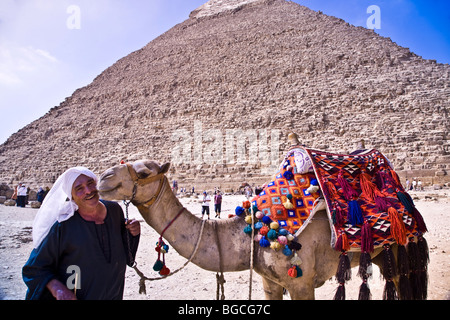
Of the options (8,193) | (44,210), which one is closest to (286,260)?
(44,210)

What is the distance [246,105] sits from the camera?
1267 inches

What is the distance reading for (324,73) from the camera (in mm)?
31891

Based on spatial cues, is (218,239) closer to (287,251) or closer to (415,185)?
(287,251)

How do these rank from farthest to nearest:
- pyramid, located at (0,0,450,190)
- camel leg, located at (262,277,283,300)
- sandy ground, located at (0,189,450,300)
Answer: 1. pyramid, located at (0,0,450,190)
2. sandy ground, located at (0,189,450,300)
3. camel leg, located at (262,277,283,300)

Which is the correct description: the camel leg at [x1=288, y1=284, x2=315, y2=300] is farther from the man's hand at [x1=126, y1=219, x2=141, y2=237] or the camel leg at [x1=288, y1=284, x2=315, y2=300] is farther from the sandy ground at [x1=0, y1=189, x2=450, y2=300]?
the sandy ground at [x1=0, y1=189, x2=450, y2=300]

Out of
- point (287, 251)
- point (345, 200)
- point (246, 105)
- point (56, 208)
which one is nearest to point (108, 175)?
point (56, 208)

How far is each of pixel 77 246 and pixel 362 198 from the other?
178 cm

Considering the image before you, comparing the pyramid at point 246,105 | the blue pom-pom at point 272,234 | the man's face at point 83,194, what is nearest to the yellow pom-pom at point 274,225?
the blue pom-pom at point 272,234

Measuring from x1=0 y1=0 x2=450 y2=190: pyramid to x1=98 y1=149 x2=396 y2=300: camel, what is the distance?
18878 millimetres

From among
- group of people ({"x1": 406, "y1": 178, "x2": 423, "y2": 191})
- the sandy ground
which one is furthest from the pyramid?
the sandy ground

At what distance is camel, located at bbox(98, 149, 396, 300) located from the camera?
162 centimetres

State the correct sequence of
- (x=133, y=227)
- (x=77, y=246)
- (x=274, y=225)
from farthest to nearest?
(x=274, y=225)
(x=133, y=227)
(x=77, y=246)

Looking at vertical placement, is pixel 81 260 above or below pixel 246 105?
below

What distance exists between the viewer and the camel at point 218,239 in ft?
5.32
